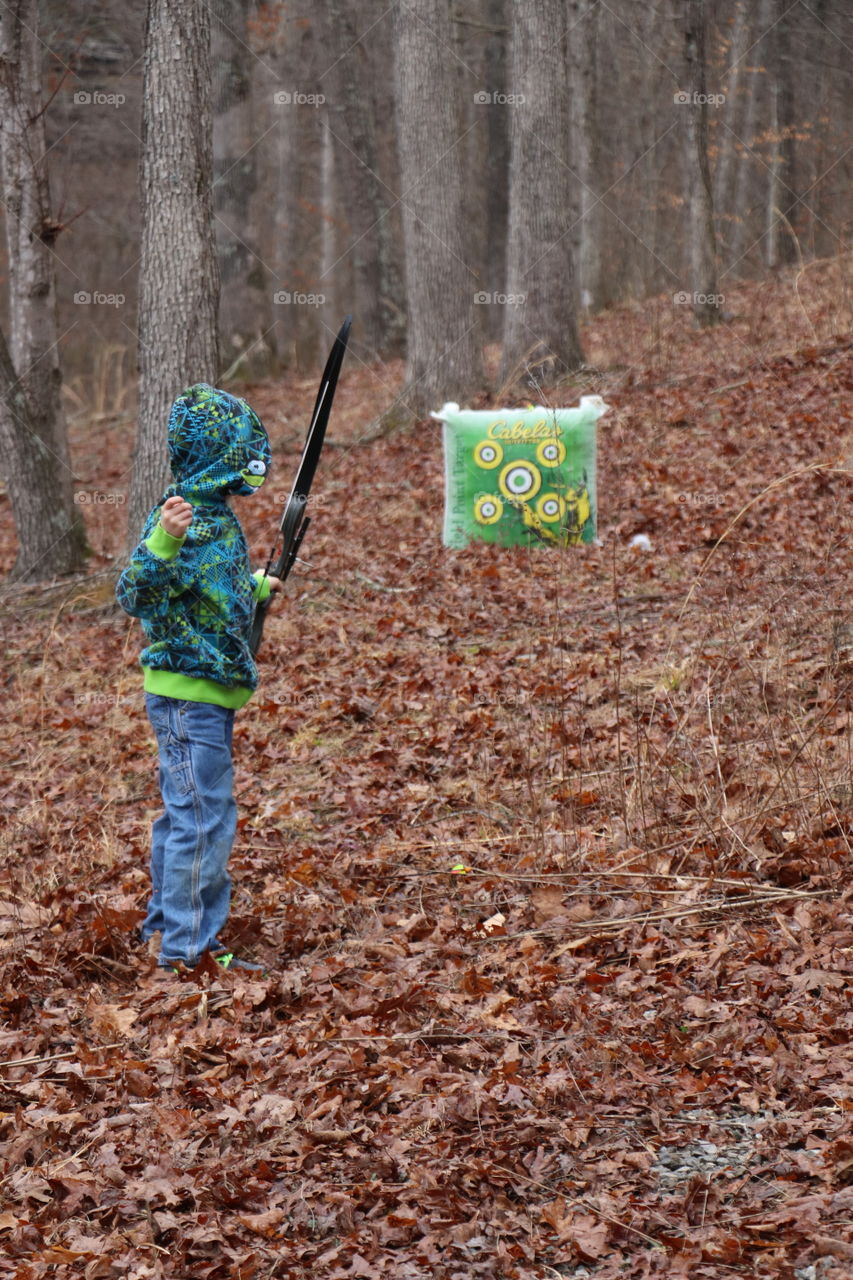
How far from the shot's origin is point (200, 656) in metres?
4.21

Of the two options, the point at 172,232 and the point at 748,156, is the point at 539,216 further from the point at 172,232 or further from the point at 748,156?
the point at 748,156

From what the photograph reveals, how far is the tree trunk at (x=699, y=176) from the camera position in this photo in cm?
1475

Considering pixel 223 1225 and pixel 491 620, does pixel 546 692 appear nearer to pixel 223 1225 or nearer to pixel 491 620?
pixel 491 620

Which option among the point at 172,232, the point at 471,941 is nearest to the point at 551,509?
the point at 172,232

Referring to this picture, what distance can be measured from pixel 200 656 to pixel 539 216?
9974 mm

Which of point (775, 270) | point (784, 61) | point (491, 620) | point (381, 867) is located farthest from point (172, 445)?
point (784, 61)

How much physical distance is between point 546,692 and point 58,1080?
11.0ft

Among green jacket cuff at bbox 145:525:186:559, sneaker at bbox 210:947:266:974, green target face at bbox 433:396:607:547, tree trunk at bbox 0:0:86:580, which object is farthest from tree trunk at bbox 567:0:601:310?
sneaker at bbox 210:947:266:974

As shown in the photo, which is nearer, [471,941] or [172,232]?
[471,941]

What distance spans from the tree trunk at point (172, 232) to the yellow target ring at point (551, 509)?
8.03 ft

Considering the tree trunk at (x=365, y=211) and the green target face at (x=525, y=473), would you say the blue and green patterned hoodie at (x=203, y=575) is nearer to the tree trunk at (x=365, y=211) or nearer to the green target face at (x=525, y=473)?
the green target face at (x=525, y=473)

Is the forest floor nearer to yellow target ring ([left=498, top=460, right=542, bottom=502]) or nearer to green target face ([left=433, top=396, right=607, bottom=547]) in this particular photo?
green target face ([left=433, top=396, right=607, bottom=547])

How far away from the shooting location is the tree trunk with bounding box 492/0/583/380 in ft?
41.8

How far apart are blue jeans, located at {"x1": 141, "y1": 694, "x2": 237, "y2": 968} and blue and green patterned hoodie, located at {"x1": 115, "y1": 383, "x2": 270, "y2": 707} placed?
80 millimetres
